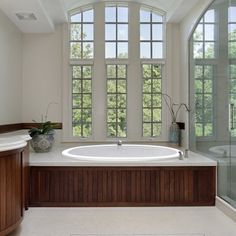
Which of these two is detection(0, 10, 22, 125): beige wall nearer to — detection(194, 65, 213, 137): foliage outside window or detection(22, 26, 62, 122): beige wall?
detection(22, 26, 62, 122): beige wall

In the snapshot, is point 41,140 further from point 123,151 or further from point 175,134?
point 175,134

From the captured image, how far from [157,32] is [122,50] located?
66 cm

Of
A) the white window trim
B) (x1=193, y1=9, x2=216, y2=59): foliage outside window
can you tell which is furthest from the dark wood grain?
(x1=193, y1=9, x2=216, y2=59): foliage outside window

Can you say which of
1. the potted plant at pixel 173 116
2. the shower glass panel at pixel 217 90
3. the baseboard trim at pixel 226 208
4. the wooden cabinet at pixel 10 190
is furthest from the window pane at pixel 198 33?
the wooden cabinet at pixel 10 190

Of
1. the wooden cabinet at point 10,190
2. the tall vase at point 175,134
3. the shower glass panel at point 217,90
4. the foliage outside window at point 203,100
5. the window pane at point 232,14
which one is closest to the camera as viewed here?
the wooden cabinet at point 10,190

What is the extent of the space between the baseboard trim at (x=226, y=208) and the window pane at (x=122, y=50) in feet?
8.61

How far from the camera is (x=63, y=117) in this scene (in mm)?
4488

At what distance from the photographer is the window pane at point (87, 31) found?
461cm

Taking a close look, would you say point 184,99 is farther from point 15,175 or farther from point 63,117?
point 15,175

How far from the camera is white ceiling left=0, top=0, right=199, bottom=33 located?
3.27 m

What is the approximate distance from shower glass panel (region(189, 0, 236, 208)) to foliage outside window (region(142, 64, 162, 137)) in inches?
31.1

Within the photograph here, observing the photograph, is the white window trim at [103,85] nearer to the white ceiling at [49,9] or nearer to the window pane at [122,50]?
the window pane at [122,50]

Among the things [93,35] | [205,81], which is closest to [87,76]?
[93,35]

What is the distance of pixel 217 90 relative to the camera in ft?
10.5
